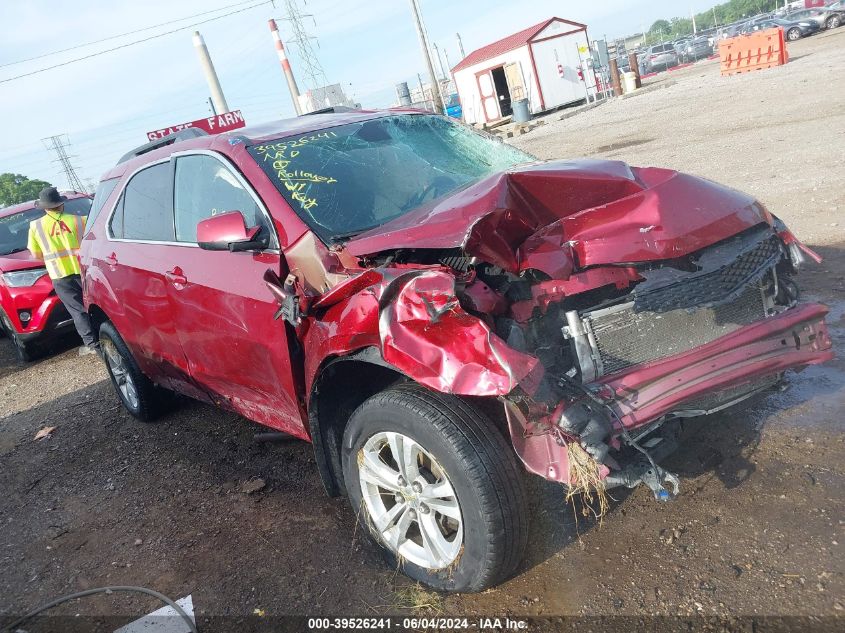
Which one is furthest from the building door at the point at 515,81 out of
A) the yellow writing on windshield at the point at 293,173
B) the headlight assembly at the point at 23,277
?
the yellow writing on windshield at the point at 293,173

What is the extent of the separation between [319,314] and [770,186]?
21.0 ft

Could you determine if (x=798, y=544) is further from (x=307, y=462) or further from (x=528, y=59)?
(x=528, y=59)

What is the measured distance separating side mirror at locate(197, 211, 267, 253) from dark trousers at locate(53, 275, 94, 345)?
203 inches

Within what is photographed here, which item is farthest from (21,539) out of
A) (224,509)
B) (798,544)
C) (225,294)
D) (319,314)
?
(798,544)

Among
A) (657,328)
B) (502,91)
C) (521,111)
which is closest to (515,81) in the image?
(502,91)

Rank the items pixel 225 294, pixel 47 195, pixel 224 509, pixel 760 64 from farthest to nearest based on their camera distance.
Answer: pixel 760 64 → pixel 47 195 → pixel 224 509 → pixel 225 294

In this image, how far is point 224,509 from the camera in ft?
12.3

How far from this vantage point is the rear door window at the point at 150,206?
3947 mm

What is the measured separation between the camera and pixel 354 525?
3.31 m

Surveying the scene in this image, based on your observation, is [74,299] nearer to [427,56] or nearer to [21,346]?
[21,346]

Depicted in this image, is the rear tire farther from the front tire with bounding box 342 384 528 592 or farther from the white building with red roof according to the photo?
the white building with red roof

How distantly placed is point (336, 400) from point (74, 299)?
5.86 meters

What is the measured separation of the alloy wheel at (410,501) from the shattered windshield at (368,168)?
981 millimetres

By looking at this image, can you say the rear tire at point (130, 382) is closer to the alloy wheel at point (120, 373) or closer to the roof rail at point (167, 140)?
the alloy wheel at point (120, 373)
